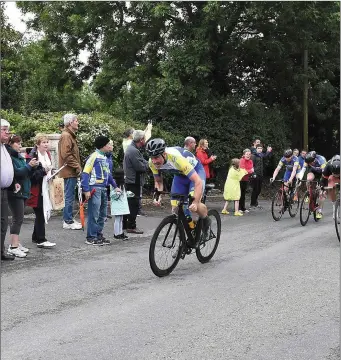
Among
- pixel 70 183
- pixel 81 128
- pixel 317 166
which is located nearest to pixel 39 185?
pixel 70 183

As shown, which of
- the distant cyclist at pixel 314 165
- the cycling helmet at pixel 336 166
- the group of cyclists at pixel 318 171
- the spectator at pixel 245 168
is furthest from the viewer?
the spectator at pixel 245 168

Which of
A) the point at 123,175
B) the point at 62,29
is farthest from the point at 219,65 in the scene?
the point at 123,175

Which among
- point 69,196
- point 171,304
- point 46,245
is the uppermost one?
point 69,196

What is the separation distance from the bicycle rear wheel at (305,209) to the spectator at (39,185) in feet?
19.3

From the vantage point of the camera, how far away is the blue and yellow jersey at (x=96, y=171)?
976cm

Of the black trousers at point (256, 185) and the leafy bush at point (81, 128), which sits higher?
the leafy bush at point (81, 128)

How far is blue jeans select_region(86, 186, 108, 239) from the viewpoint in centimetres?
991

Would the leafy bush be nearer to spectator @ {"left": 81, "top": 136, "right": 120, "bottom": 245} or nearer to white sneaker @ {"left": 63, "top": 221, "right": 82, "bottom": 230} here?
white sneaker @ {"left": 63, "top": 221, "right": 82, "bottom": 230}

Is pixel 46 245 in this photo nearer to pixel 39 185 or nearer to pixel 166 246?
pixel 39 185

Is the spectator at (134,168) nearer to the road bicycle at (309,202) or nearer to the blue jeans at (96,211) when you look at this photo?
the blue jeans at (96,211)

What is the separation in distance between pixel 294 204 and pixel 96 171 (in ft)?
20.6

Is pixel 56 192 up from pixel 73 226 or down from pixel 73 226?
up

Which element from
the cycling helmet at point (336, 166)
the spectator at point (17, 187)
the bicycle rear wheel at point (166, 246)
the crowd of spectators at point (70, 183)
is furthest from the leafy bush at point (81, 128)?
the bicycle rear wheel at point (166, 246)

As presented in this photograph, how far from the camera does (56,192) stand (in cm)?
1082
